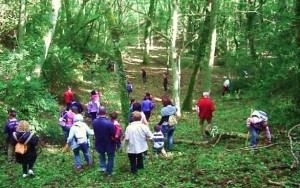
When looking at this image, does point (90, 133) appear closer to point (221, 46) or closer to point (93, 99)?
point (93, 99)

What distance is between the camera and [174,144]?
44.2 ft

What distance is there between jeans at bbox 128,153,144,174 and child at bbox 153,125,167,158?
1222 millimetres

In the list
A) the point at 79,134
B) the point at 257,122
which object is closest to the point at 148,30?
the point at 257,122

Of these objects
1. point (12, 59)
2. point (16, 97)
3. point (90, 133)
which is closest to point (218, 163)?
point (90, 133)

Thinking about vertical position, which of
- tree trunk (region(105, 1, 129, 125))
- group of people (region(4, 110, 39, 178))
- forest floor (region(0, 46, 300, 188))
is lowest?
forest floor (region(0, 46, 300, 188))

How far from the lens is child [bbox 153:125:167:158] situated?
432 inches

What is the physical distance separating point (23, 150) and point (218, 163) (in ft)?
16.4

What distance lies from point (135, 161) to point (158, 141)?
168 cm

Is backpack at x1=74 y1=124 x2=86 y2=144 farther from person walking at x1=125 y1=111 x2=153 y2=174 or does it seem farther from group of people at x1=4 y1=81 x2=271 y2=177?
person walking at x1=125 y1=111 x2=153 y2=174

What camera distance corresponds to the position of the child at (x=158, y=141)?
10960 millimetres

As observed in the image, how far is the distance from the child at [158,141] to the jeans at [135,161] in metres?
1.22

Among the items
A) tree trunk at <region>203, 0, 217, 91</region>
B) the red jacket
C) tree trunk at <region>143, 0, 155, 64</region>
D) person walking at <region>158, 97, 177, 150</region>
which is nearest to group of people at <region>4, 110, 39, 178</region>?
person walking at <region>158, 97, 177, 150</region>

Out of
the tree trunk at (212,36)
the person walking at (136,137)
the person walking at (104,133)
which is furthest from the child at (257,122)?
the tree trunk at (212,36)

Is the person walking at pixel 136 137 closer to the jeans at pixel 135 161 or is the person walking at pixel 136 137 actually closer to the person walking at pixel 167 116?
the jeans at pixel 135 161
